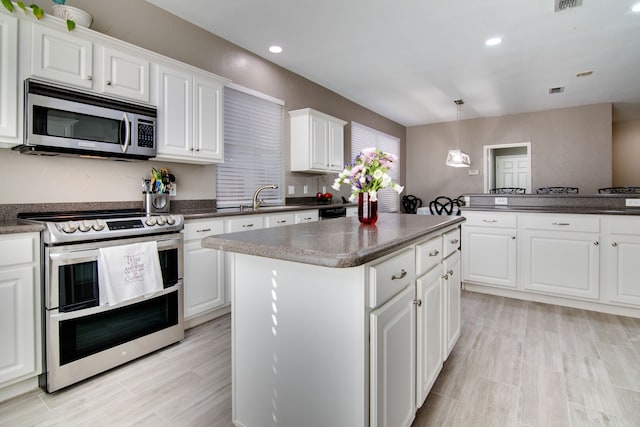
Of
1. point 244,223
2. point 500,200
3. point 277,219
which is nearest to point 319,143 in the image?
point 277,219

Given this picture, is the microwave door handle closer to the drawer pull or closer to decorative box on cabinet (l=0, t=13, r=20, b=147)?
decorative box on cabinet (l=0, t=13, r=20, b=147)

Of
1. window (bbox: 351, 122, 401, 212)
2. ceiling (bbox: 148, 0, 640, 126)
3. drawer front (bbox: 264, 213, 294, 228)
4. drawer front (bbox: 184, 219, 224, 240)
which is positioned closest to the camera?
drawer front (bbox: 184, 219, 224, 240)

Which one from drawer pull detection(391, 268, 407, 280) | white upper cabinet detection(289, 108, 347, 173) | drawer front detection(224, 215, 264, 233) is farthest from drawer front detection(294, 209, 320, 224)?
drawer pull detection(391, 268, 407, 280)

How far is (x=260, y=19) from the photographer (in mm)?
3055

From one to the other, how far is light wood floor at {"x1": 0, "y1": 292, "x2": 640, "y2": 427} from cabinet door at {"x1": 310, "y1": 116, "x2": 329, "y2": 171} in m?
2.36

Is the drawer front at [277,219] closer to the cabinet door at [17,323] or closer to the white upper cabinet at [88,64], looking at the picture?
the white upper cabinet at [88,64]

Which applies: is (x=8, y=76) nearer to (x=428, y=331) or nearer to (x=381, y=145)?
(x=428, y=331)

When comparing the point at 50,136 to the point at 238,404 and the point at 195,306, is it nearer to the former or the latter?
the point at 195,306

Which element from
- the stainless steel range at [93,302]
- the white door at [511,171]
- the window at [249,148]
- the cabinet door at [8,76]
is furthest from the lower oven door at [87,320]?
the white door at [511,171]

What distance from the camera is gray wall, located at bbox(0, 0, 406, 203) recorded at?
7.15 ft

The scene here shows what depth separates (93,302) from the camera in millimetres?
1950

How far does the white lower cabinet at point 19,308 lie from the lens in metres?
1.72

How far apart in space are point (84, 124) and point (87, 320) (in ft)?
4.04

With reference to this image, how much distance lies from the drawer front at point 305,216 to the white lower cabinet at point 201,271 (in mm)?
983
